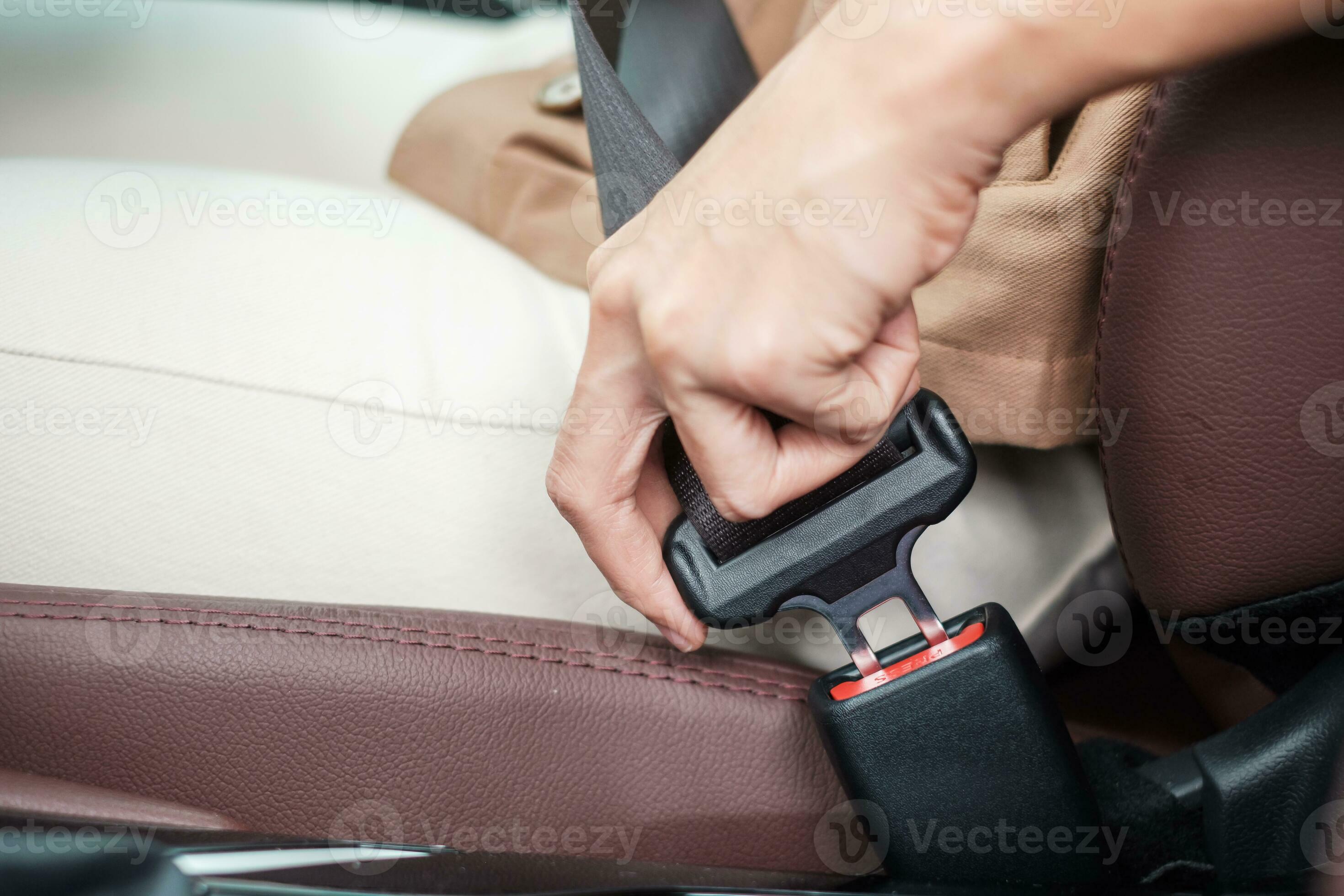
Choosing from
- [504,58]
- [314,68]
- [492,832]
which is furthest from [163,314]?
[314,68]

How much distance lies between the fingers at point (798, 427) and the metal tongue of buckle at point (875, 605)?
8 centimetres

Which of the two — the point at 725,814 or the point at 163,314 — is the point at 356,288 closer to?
the point at 163,314

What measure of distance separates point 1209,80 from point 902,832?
43cm

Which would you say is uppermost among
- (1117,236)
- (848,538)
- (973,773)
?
(1117,236)

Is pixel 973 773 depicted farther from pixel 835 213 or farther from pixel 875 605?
A: pixel 835 213

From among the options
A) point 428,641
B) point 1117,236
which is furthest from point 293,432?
point 1117,236

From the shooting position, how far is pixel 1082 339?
1.95ft

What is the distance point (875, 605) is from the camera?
1.79 ft

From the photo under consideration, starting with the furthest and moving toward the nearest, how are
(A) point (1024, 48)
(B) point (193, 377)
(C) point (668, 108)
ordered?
1. (C) point (668, 108)
2. (B) point (193, 377)
3. (A) point (1024, 48)

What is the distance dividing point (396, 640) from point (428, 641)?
19 mm

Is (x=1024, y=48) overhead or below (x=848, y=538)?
overhead

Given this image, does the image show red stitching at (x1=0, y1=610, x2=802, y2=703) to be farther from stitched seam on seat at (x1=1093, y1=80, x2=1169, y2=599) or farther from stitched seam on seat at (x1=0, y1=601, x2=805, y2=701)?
stitched seam on seat at (x1=1093, y1=80, x2=1169, y2=599)

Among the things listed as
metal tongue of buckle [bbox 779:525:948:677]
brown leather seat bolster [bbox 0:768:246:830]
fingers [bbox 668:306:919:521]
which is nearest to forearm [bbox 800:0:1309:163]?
fingers [bbox 668:306:919:521]

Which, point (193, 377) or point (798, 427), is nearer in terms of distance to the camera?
point (798, 427)
